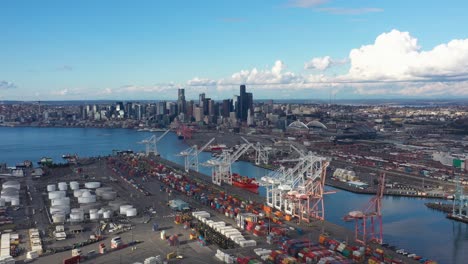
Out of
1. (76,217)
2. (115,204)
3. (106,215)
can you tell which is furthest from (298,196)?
(76,217)

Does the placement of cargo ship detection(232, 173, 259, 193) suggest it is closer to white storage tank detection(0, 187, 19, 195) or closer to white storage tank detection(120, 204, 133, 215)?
white storage tank detection(120, 204, 133, 215)

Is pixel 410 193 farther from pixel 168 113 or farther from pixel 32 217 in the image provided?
pixel 168 113

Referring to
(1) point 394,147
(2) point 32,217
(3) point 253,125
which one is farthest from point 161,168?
(3) point 253,125

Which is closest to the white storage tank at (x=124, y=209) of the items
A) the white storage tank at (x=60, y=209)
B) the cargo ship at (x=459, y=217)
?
the white storage tank at (x=60, y=209)

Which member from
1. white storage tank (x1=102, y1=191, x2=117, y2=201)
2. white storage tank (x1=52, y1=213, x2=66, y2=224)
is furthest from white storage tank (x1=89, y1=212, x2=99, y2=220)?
white storage tank (x1=102, y1=191, x2=117, y2=201)

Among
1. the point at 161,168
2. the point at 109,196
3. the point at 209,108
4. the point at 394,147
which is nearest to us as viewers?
the point at 109,196

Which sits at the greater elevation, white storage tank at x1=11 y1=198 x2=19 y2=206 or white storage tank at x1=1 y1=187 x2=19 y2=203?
white storage tank at x1=1 y1=187 x2=19 y2=203
